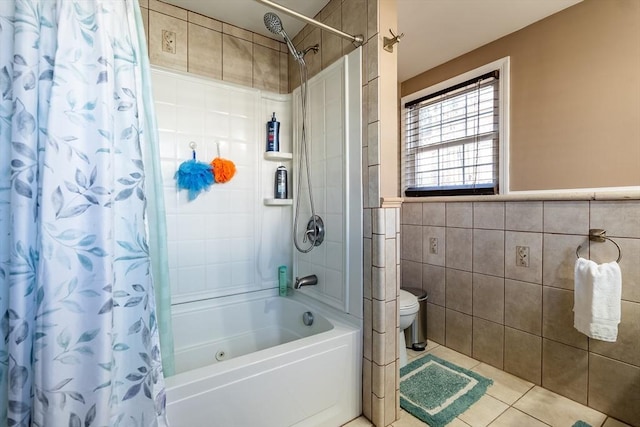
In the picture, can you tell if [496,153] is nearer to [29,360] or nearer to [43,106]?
[43,106]

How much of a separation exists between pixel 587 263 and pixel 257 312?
1.95 metres

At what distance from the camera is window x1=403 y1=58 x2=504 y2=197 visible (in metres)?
2.09

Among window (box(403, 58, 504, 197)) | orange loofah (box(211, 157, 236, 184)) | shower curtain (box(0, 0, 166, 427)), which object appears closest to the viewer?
shower curtain (box(0, 0, 166, 427))

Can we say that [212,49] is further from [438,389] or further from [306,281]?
[438,389]

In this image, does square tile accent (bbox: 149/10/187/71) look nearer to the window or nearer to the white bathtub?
the white bathtub

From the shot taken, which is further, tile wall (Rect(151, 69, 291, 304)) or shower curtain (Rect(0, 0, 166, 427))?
tile wall (Rect(151, 69, 291, 304))

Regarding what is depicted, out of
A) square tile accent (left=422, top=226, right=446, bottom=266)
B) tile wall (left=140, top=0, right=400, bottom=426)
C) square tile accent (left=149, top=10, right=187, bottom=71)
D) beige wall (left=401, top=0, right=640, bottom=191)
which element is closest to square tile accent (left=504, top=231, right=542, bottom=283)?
beige wall (left=401, top=0, right=640, bottom=191)

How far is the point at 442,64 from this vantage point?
2.39 m

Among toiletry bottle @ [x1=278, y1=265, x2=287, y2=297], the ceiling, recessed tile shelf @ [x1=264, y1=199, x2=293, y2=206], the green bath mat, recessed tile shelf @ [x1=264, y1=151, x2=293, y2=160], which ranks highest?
the ceiling

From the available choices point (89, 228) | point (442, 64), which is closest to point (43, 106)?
point (89, 228)

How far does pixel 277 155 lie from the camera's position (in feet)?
6.49

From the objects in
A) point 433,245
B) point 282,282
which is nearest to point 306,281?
point 282,282

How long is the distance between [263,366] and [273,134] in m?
1.45

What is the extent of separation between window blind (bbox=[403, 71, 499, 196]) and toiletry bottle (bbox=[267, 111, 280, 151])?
1323 mm
